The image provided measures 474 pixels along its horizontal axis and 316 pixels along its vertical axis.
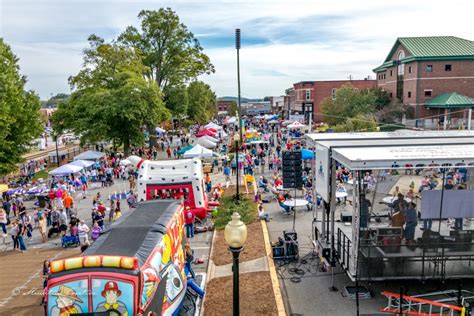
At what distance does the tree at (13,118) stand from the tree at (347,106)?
33.0 meters

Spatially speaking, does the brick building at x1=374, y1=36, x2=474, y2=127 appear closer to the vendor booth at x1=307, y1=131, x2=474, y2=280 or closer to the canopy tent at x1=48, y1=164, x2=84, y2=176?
the canopy tent at x1=48, y1=164, x2=84, y2=176

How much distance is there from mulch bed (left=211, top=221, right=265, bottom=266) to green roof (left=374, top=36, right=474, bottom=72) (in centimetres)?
4231

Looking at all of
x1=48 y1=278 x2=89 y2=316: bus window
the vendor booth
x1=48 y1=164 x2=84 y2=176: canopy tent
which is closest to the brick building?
x1=48 y1=164 x2=84 y2=176: canopy tent

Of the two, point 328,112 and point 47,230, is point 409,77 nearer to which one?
point 328,112

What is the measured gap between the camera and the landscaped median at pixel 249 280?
1000 cm

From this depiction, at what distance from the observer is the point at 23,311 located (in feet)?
34.4

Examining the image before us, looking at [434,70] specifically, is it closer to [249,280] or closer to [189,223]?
[189,223]

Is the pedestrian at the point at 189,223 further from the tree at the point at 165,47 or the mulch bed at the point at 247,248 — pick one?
the tree at the point at 165,47

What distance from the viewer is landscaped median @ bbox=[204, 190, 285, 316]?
32.8 ft

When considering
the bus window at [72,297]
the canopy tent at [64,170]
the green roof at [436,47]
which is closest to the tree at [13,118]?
the canopy tent at [64,170]

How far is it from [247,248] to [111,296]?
26.3 ft

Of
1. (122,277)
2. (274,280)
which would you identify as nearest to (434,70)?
(274,280)

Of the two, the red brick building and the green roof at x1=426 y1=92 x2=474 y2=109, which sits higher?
the red brick building

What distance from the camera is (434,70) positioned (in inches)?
1955
